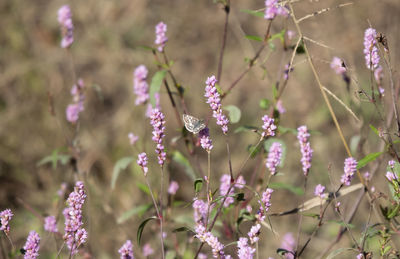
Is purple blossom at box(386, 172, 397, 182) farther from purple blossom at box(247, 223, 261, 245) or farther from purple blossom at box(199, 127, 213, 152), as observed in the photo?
purple blossom at box(199, 127, 213, 152)

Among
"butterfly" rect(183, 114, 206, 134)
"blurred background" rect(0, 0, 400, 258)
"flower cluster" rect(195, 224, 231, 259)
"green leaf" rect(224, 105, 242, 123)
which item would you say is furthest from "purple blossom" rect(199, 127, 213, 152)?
"blurred background" rect(0, 0, 400, 258)

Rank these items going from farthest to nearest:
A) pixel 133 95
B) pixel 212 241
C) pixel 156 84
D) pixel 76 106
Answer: pixel 133 95 < pixel 76 106 < pixel 156 84 < pixel 212 241

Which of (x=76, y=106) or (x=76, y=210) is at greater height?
(x=76, y=106)

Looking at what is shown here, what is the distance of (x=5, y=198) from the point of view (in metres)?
4.64

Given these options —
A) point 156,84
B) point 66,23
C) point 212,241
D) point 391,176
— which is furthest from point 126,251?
point 66,23

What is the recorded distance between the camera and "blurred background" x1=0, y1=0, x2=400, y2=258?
471 centimetres

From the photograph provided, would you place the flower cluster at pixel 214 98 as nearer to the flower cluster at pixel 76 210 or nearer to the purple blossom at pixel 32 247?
the flower cluster at pixel 76 210

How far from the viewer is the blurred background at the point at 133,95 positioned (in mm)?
4715

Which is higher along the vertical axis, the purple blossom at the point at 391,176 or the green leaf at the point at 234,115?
the green leaf at the point at 234,115

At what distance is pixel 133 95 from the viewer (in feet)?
19.1

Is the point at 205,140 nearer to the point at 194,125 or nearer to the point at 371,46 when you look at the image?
the point at 194,125

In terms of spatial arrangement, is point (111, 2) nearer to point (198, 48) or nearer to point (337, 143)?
point (198, 48)

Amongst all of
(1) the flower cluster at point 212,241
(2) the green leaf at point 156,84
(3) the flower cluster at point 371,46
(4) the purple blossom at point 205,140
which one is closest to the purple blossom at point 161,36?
(2) the green leaf at point 156,84

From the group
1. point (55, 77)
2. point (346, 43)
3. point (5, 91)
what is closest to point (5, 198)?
point (5, 91)
